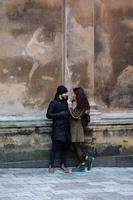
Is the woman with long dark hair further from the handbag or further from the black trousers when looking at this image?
the black trousers

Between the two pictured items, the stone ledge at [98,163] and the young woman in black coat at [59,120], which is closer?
the young woman in black coat at [59,120]

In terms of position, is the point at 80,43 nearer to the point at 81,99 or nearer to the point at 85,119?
the point at 81,99

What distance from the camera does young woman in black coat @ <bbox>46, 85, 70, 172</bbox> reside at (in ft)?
39.4

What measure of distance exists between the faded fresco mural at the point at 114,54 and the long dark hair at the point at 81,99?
2.35 feet

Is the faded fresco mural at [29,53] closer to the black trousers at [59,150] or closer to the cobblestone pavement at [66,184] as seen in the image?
the black trousers at [59,150]

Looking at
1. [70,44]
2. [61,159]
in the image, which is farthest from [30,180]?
[70,44]

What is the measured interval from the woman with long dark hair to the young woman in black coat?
0.41 ft

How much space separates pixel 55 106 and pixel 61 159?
115 centimetres

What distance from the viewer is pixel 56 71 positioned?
493 inches

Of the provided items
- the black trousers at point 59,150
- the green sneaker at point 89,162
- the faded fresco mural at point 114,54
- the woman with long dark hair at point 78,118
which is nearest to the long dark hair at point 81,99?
the woman with long dark hair at point 78,118

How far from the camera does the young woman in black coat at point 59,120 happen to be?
39.4 ft

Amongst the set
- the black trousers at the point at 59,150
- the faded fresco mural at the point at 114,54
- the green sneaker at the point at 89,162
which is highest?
the faded fresco mural at the point at 114,54

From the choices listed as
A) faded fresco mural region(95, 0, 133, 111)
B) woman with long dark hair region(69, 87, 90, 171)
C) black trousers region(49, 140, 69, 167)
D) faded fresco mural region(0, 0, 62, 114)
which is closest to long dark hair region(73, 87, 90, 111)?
woman with long dark hair region(69, 87, 90, 171)

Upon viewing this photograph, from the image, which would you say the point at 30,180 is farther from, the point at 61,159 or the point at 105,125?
the point at 105,125
